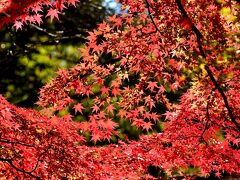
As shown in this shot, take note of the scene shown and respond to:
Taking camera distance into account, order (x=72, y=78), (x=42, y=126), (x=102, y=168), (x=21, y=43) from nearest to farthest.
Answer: (x=42, y=126)
(x=102, y=168)
(x=72, y=78)
(x=21, y=43)

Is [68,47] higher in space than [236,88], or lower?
higher

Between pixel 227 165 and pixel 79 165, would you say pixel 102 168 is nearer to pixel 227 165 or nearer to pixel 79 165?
pixel 79 165

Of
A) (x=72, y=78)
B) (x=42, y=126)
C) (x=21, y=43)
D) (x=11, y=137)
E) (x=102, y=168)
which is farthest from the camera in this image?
(x=21, y=43)

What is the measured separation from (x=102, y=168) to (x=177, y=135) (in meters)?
1.37

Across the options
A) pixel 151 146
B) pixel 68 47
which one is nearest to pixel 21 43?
pixel 68 47

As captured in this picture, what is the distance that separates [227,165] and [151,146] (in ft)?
4.18

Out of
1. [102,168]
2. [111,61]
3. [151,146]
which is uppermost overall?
[111,61]

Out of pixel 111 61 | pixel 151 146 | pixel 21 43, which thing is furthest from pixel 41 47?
pixel 151 146

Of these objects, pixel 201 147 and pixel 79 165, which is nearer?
pixel 79 165

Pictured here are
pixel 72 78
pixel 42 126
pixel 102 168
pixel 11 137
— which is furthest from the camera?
pixel 72 78

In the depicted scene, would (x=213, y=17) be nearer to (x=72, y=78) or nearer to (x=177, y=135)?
(x=177, y=135)

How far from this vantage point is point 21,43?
31.3 ft

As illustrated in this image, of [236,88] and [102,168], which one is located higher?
[236,88]

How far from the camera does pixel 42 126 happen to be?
3877 millimetres
